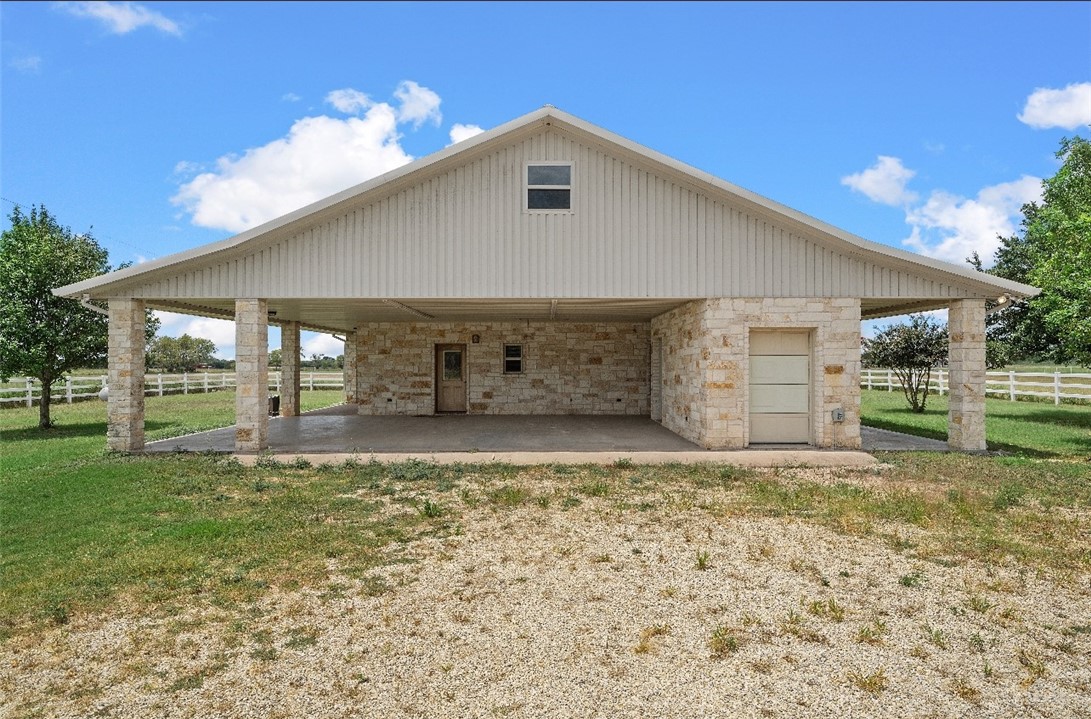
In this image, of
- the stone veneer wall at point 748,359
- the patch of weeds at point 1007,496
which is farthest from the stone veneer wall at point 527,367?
the patch of weeds at point 1007,496

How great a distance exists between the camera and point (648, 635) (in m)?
4.14

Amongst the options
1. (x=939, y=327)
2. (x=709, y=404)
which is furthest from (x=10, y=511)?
(x=939, y=327)

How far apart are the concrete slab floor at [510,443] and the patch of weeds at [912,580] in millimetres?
5011

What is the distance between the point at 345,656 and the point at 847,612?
12.1 ft

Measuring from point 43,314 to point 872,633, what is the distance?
21.0 m

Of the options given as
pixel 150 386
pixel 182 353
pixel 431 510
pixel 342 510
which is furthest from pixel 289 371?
pixel 182 353

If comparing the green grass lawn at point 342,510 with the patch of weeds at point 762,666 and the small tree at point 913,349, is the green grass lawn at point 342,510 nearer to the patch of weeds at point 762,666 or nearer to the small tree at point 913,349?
the patch of weeds at point 762,666

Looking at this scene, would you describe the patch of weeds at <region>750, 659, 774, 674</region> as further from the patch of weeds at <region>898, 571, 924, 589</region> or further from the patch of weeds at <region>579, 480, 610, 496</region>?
the patch of weeds at <region>579, 480, 610, 496</region>

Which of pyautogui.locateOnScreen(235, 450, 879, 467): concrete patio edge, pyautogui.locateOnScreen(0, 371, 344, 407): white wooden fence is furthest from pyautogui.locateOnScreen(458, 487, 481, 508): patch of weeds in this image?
pyautogui.locateOnScreen(0, 371, 344, 407): white wooden fence

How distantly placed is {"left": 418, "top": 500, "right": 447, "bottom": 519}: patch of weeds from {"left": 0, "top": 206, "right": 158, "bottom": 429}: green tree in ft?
49.2

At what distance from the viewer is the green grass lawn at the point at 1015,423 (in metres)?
12.7

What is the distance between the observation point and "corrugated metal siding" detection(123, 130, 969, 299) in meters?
11.4

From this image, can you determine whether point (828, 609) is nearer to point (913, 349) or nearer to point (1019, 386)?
point (913, 349)

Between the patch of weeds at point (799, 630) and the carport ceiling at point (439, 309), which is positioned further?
the carport ceiling at point (439, 309)
